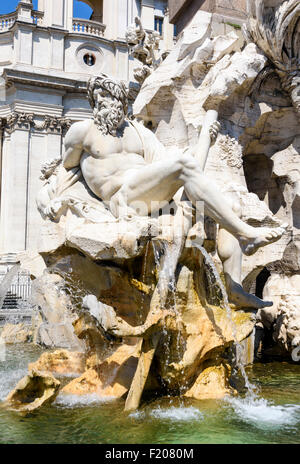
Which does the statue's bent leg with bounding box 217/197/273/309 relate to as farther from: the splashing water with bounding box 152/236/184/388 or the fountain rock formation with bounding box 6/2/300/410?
the splashing water with bounding box 152/236/184/388

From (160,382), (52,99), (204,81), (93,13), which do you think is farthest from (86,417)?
(93,13)

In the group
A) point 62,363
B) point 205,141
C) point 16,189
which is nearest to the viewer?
point 205,141

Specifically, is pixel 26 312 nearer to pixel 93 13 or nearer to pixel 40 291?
pixel 40 291

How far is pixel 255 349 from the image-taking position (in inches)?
242

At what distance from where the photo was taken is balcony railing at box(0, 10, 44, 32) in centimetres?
2225

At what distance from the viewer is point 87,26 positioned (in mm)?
23125

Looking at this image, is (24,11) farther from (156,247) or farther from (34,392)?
(34,392)

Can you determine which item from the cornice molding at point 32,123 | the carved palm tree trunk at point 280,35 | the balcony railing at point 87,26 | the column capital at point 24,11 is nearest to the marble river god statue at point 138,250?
the carved palm tree trunk at point 280,35

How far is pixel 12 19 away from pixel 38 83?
380cm

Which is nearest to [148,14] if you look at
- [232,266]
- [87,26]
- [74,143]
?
[87,26]

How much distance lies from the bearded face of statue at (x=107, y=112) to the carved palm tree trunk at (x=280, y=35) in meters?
2.52

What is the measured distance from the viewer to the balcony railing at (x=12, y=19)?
22.2 m

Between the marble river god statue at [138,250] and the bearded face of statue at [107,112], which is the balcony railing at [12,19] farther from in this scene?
the marble river god statue at [138,250]

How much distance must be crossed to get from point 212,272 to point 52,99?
62.6ft
